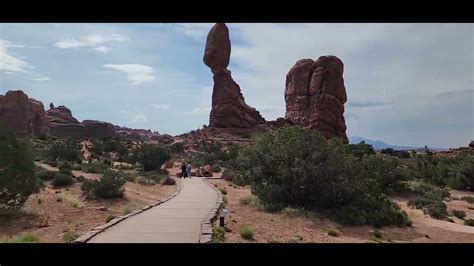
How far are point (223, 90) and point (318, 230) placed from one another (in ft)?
179

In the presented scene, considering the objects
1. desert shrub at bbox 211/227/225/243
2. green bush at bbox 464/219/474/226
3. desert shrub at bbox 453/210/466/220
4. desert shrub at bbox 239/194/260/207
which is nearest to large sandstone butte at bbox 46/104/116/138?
desert shrub at bbox 239/194/260/207

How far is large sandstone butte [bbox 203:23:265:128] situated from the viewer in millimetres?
64312

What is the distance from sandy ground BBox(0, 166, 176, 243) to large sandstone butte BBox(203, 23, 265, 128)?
4642 cm

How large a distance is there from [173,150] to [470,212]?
38.6 m

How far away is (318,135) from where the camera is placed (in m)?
16.8

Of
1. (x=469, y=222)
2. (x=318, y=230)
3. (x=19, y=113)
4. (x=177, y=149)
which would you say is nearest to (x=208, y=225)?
(x=318, y=230)

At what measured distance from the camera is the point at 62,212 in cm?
1286

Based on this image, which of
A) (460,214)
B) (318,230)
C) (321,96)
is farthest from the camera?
(321,96)

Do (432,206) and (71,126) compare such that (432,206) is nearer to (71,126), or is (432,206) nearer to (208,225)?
(208,225)

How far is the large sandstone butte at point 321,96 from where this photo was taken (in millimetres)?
60656

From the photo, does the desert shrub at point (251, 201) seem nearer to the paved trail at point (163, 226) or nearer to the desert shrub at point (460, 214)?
the paved trail at point (163, 226)

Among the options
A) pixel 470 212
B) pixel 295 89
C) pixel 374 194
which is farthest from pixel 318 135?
pixel 295 89

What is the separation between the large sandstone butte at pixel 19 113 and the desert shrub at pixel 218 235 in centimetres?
6706
